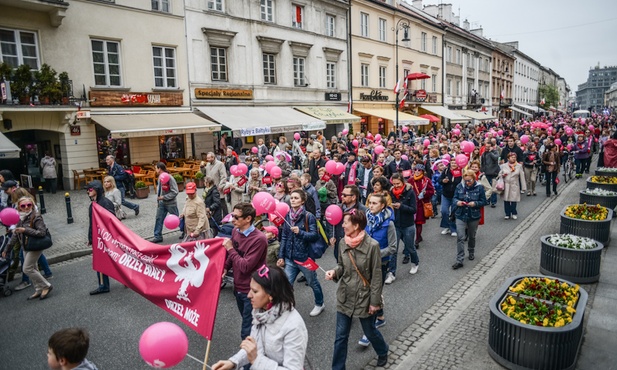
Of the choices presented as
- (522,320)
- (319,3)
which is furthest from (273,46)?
(522,320)

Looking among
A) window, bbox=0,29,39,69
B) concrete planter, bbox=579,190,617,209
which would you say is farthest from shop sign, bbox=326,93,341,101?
concrete planter, bbox=579,190,617,209

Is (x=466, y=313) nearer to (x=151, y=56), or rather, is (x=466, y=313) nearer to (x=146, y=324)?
(x=146, y=324)

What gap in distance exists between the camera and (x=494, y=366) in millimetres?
4570

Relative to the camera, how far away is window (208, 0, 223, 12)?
20875 millimetres

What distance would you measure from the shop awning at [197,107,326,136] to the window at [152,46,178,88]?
6.22 ft

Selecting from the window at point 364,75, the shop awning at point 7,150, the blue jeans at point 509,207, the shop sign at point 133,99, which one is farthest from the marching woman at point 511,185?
the window at point 364,75

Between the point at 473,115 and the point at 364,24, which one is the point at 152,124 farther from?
the point at 473,115

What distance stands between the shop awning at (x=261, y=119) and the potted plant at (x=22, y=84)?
7.40m

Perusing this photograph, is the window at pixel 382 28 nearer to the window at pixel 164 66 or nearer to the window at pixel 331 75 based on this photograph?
the window at pixel 331 75

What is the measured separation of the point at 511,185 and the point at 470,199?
13.8 feet

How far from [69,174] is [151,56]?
6342mm

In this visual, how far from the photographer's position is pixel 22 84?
46.6ft

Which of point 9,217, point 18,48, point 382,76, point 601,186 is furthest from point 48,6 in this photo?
point 382,76

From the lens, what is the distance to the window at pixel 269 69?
2386 centimetres
